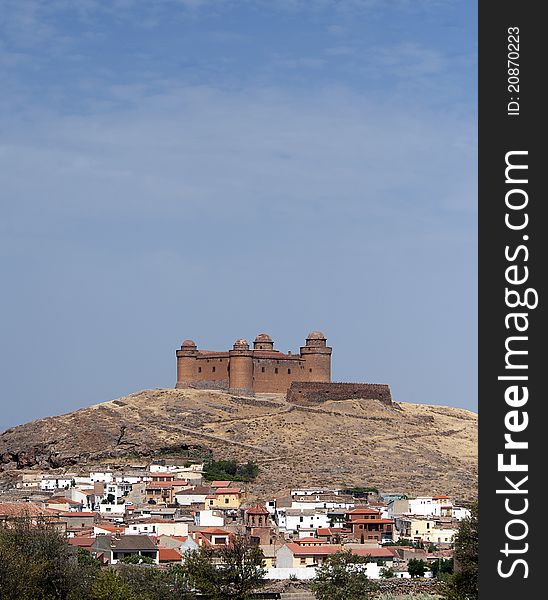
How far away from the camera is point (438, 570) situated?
4300 cm

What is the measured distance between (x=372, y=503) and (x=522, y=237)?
5141 centimetres

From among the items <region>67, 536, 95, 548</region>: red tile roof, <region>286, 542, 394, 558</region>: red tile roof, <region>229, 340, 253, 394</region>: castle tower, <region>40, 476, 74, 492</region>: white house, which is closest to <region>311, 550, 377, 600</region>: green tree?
<region>286, 542, 394, 558</region>: red tile roof

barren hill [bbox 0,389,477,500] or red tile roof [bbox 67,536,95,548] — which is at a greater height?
barren hill [bbox 0,389,477,500]

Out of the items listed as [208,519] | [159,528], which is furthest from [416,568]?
[159,528]

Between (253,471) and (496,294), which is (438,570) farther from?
(496,294)

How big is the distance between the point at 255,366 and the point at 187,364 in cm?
523

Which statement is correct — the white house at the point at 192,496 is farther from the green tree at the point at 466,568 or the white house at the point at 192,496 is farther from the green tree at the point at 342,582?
the green tree at the point at 466,568

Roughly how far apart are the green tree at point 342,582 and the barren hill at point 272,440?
86.1 feet

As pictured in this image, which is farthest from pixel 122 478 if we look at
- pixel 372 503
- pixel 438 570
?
pixel 438 570

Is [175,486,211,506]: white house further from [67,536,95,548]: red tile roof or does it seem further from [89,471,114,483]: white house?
[67,536,95,548]: red tile roof

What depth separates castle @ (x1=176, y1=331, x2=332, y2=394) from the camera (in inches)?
3103

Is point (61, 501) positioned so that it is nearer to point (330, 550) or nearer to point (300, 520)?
point (300, 520)

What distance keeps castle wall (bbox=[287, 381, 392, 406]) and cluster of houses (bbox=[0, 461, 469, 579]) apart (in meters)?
13.3

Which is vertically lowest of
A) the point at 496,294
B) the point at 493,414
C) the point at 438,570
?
the point at 438,570
